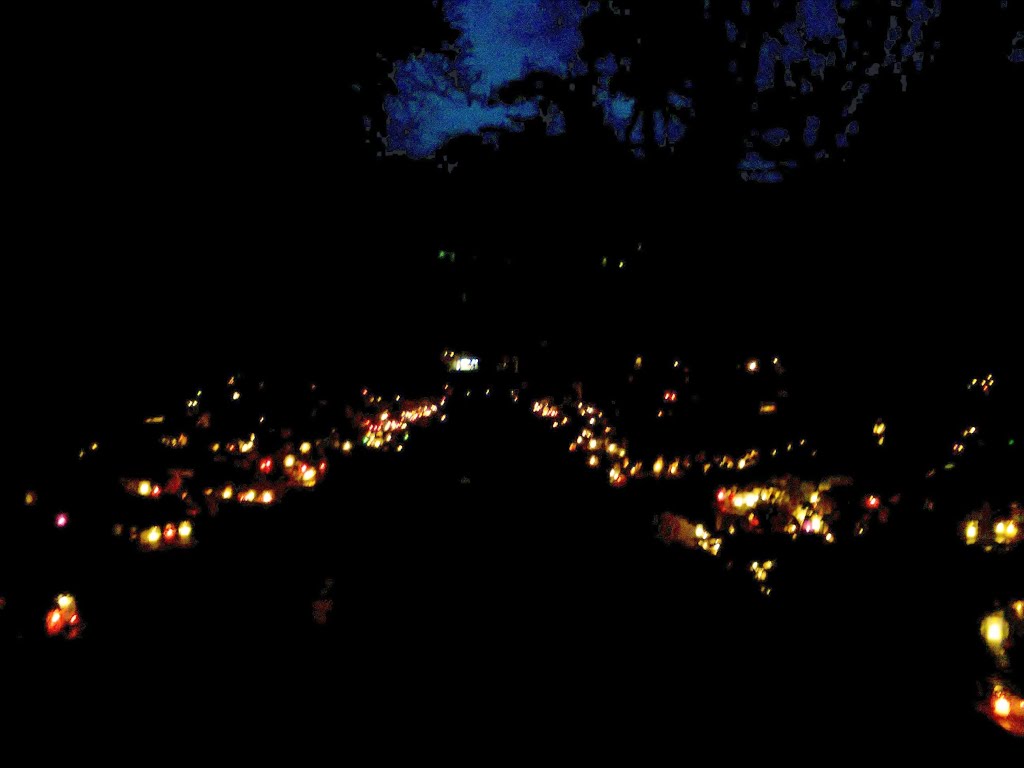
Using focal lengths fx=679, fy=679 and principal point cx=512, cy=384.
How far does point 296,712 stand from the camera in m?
4.46

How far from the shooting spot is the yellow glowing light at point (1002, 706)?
348 centimetres

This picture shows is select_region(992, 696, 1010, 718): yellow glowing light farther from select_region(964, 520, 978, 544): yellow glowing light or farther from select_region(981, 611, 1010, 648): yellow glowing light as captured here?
select_region(964, 520, 978, 544): yellow glowing light

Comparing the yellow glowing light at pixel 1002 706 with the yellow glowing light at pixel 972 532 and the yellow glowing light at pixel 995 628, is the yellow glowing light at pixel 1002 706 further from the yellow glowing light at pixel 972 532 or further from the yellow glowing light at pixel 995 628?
the yellow glowing light at pixel 972 532

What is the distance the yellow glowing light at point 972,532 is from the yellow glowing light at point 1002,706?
0.81 metres

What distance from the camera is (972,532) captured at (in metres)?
3.61

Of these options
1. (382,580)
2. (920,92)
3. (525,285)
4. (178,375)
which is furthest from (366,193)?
(525,285)

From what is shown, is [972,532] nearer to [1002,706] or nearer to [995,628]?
[995,628]

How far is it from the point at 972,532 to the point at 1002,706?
0.88 metres

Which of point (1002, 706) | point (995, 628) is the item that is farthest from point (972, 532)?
point (1002, 706)

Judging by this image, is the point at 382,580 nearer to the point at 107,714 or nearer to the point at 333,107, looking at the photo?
the point at 107,714

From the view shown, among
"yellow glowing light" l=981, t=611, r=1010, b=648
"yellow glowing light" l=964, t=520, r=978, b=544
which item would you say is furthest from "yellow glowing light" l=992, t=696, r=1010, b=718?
"yellow glowing light" l=964, t=520, r=978, b=544

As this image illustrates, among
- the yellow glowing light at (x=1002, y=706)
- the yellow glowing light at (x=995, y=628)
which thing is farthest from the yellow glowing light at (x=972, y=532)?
the yellow glowing light at (x=1002, y=706)

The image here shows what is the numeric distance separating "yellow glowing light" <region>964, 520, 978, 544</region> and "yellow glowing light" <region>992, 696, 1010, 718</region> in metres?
0.81

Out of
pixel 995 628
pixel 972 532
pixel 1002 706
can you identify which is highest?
pixel 972 532
